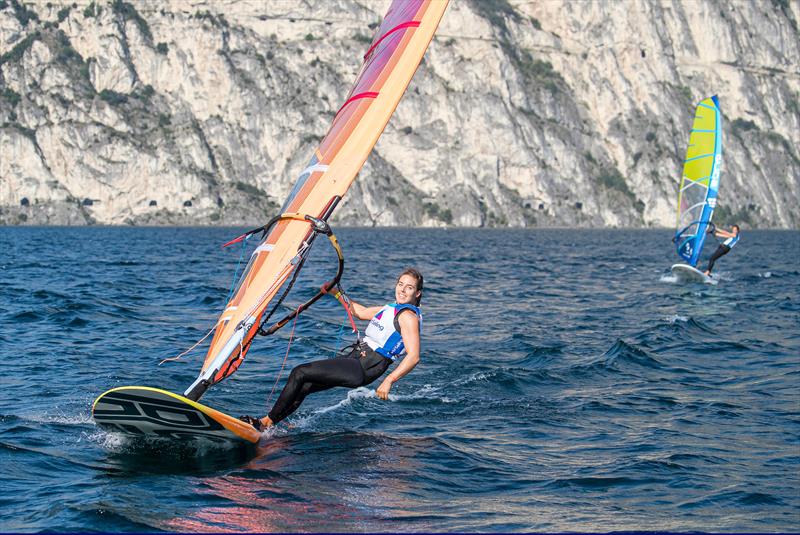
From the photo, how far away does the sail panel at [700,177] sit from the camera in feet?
104

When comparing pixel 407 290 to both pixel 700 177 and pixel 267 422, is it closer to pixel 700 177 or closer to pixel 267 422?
pixel 267 422

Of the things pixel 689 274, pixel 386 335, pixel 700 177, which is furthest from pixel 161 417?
pixel 700 177

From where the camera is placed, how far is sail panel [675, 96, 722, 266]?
31.7 meters

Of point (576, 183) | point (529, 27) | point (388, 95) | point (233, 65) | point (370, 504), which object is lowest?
point (370, 504)

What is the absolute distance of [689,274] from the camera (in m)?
30.1

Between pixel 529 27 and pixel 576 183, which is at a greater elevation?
pixel 529 27

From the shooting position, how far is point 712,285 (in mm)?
28328

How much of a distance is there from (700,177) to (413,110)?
4699 inches

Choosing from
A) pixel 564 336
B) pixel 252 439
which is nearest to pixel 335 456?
pixel 252 439

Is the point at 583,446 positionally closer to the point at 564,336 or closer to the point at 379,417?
the point at 379,417

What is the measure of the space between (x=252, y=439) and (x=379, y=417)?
2.11 metres

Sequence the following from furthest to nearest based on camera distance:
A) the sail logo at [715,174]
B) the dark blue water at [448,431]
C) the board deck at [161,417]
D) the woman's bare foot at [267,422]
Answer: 1. the sail logo at [715,174]
2. the woman's bare foot at [267,422]
3. the board deck at [161,417]
4. the dark blue water at [448,431]

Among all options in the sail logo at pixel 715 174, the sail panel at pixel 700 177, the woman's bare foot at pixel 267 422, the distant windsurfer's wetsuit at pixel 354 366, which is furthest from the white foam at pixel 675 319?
the sail logo at pixel 715 174

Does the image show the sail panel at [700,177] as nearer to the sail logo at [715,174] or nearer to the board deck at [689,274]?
the sail logo at [715,174]
